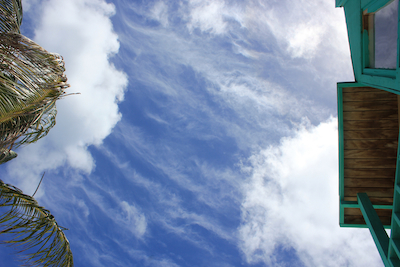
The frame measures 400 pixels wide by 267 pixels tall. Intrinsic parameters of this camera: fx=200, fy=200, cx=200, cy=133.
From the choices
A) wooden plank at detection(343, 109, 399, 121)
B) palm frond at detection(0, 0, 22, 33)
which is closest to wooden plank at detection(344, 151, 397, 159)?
wooden plank at detection(343, 109, 399, 121)

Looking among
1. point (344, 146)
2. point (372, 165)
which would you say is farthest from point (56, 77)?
point (372, 165)

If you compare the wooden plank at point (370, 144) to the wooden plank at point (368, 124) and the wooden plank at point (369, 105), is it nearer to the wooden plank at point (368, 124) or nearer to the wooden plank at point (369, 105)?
the wooden plank at point (368, 124)

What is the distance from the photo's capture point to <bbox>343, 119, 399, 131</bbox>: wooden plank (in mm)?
4955

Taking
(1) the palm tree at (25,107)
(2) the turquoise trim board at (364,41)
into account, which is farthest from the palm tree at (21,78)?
(2) the turquoise trim board at (364,41)

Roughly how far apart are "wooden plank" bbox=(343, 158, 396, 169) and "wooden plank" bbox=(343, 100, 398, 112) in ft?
4.43

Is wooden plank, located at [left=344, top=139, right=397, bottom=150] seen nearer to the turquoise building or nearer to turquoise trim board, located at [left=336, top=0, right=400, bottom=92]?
the turquoise building

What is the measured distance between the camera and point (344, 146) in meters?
5.22

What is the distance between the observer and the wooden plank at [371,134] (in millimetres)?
5043

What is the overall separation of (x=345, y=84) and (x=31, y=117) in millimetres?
6709

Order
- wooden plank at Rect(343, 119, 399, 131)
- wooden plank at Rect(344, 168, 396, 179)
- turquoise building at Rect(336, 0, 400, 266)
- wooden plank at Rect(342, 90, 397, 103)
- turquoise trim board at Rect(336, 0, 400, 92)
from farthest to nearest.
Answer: wooden plank at Rect(344, 168, 396, 179) < wooden plank at Rect(343, 119, 399, 131) < wooden plank at Rect(342, 90, 397, 103) < turquoise building at Rect(336, 0, 400, 266) < turquoise trim board at Rect(336, 0, 400, 92)

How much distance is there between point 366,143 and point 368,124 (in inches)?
19.8

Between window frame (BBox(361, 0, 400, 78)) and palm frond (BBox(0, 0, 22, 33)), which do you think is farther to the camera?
palm frond (BBox(0, 0, 22, 33))

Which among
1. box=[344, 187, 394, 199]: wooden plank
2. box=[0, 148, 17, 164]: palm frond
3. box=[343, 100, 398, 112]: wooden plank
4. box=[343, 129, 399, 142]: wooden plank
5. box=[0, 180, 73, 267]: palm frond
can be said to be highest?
box=[343, 100, 398, 112]: wooden plank

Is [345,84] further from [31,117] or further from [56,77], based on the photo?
[31,117]
